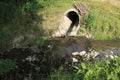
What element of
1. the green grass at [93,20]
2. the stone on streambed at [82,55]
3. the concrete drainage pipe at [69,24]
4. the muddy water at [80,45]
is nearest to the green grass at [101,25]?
the green grass at [93,20]

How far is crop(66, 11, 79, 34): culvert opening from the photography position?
55.1 ft

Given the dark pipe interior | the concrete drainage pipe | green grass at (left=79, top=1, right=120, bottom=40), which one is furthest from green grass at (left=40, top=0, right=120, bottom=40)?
the dark pipe interior

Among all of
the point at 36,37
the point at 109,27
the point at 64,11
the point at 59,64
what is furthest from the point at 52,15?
the point at 59,64

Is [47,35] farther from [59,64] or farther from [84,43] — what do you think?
[59,64]

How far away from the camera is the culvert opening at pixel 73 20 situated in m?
16.8

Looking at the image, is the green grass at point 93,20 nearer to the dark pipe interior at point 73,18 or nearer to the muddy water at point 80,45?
the muddy water at point 80,45

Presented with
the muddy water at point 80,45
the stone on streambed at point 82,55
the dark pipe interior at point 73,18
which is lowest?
the stone on streambed at point 82,55

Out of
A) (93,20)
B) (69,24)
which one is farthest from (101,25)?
(69,24)

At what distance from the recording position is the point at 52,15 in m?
16.4

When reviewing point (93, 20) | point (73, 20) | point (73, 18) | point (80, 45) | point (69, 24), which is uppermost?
point (73, 18)

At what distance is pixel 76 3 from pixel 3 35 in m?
4.86

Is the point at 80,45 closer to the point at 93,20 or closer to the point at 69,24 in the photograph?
the point at 93,20

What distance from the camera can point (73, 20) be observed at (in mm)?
17750

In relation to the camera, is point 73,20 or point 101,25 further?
point 73,20
